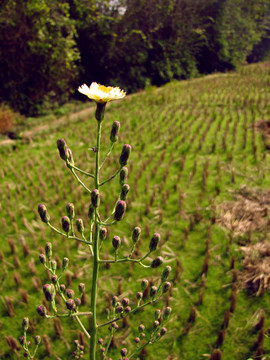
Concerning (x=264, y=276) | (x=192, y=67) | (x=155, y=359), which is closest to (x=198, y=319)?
(x=155, y=359)

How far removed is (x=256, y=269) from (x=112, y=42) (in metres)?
13.9

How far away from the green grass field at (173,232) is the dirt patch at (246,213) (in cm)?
1

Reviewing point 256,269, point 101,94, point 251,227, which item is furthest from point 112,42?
point 101,94

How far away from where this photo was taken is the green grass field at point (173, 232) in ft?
7.61

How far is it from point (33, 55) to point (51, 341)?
34.5ft

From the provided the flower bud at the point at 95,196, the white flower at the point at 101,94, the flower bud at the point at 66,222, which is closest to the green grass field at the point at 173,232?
the flower bud at the point at 66,222

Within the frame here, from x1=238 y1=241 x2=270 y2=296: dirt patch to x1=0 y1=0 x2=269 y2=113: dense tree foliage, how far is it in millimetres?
9724

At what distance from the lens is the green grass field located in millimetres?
2318

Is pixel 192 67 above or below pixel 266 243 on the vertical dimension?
above

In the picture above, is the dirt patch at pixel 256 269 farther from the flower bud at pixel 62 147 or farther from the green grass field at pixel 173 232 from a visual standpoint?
the flower bud at pixel 62 147

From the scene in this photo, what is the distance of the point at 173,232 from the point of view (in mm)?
A: 3482

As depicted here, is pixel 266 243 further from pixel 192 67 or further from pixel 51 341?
pixel 192 67

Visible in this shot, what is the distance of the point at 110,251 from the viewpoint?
3301 mm

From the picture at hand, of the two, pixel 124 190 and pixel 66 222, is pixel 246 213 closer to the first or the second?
pixel 124 190
